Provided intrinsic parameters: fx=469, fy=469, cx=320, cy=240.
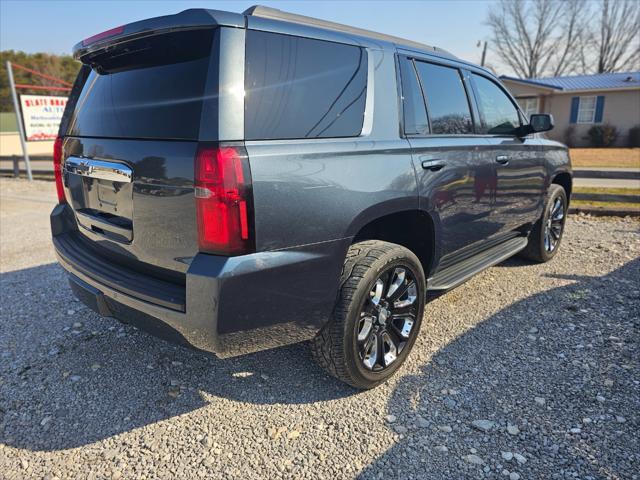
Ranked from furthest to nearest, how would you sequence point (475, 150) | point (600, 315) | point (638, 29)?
point (638, 29), point (600, 315), point (475, 150)

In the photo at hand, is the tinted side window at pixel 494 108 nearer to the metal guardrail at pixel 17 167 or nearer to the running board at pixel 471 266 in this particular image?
the running board at pixel 471 266

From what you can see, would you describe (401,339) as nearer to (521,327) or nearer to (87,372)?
(521,327)

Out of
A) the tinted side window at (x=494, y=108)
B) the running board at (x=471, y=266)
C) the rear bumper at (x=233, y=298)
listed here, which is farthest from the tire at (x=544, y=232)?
the rear bumper at (x=233, y=298)

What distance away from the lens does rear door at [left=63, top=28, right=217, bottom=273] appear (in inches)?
84.0

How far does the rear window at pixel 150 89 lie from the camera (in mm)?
2152

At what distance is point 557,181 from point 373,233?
3378 mm

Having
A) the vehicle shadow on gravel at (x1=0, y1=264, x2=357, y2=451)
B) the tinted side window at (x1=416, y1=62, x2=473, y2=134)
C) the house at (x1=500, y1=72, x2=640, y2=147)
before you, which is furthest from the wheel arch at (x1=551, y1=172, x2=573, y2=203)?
the house at (x1=500, y1=72, x2=640, y2=147)

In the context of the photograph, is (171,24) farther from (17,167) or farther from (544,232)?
(17,167)

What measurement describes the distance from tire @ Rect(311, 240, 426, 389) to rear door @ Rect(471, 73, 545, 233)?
1385mm

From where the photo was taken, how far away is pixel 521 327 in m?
3.62

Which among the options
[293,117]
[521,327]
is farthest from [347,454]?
[521,327]

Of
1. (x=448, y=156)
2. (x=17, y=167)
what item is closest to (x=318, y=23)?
(x=448, y=156)

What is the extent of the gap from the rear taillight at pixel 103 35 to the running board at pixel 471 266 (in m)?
2.41

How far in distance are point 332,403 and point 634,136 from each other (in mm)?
25875
